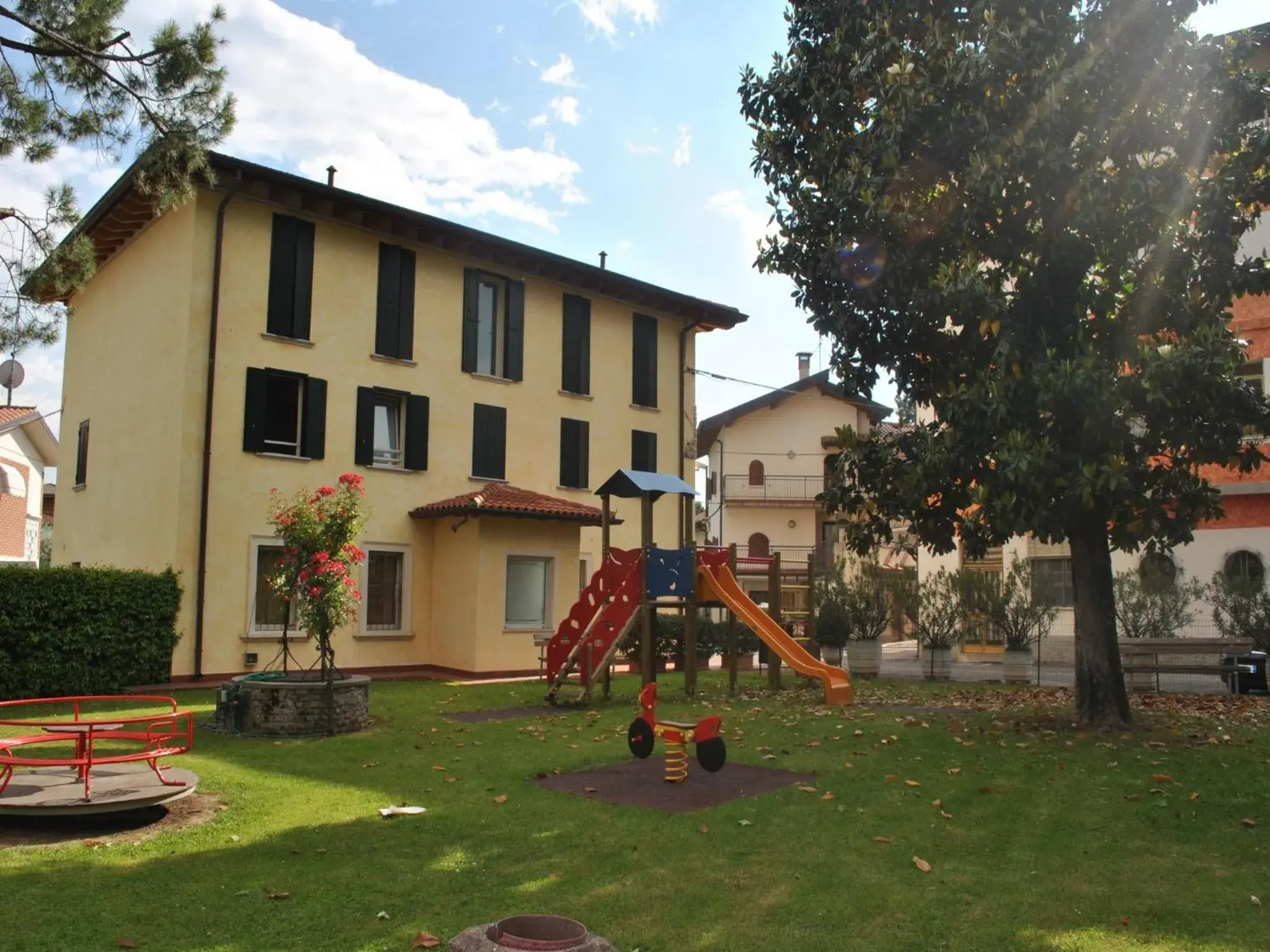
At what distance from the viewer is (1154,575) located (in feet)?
70.9

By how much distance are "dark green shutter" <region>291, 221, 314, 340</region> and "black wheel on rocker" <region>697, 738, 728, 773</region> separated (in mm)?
13779

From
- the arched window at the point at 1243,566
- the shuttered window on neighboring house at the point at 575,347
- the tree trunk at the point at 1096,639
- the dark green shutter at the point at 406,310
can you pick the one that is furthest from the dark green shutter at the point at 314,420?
the arched window at the point at 1243,566

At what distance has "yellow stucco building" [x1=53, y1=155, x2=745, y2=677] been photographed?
1823 centimetres

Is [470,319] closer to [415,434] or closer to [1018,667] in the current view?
[415,434]

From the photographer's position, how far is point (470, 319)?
2227 cm

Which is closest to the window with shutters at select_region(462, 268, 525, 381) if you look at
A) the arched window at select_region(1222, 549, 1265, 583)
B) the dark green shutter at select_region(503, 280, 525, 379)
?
the dark green shutter at select_region(503, 280, 525, 379)

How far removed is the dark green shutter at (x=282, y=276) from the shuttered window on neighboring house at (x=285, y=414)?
2.91 feet

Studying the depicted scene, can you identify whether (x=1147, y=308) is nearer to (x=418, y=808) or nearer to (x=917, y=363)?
(x=917, y=363)

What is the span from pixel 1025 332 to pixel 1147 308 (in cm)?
128

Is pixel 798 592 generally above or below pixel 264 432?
below

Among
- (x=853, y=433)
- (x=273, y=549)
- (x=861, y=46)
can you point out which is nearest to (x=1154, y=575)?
(x=853, y=433)

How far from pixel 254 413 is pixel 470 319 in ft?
17.8

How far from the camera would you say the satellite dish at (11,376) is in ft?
82.9

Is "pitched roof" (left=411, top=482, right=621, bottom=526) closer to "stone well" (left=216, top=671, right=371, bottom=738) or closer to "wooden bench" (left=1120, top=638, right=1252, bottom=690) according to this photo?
"stone well" (left=216, top=671, right=371, bottom=738)
